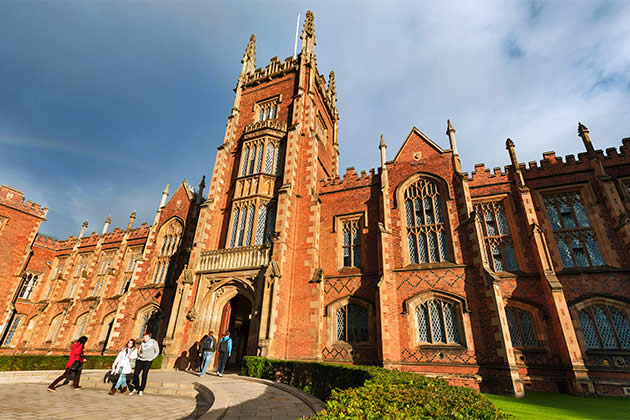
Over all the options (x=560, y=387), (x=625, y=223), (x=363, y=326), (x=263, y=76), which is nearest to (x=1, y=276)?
(x=263, y=76)

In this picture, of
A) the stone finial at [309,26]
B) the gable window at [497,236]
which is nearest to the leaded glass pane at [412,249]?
the gable window at [497,236]

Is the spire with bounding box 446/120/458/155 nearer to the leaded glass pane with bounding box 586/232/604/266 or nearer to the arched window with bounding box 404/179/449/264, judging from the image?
the arched window with bounding box 404/179/449/264

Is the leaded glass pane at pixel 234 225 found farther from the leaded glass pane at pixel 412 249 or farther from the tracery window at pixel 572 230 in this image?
the tracery window at pixel 572 230

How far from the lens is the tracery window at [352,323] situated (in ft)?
52.2

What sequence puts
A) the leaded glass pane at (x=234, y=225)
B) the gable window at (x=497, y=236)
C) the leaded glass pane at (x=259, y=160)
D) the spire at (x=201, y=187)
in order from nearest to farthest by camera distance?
the gable window at (x=497, y=236) < the leaded glass pane at (x=234, y=225) < the leaded glass pane at (x=259, y=160) < the spire at (x=201, y=187)

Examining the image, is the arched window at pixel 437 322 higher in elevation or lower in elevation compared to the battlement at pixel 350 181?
lower

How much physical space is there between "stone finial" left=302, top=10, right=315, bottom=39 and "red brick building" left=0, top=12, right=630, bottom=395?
476 cm

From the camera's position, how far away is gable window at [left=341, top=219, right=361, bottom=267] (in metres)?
18.2

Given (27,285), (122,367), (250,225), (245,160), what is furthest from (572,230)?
(27,285)

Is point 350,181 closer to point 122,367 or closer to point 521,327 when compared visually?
point 521,327

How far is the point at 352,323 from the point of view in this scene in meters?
16.3

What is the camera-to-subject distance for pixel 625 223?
45.6 feet

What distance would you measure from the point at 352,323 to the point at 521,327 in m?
8.00

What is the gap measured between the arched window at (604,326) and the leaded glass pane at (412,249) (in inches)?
293
